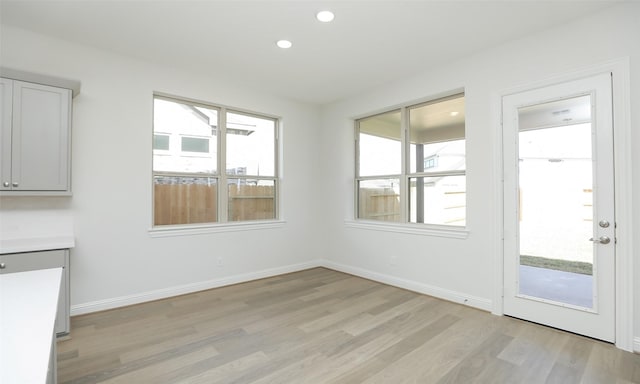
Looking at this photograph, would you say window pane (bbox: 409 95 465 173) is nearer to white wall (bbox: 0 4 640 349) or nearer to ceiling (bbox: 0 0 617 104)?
white wall (bbox: 0 4 640 349)

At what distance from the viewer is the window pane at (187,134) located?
12.5 ft

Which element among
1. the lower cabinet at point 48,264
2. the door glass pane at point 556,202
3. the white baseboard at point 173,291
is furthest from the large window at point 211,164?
the door glass pane at point 556,202

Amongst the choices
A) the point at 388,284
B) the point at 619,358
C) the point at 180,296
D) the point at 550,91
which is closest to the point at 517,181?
the point at 550,91

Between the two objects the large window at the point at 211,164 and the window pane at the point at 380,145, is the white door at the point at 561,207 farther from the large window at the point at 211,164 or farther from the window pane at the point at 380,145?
the large window at the point at 211,164

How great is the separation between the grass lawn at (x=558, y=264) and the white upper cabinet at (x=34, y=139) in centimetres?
444

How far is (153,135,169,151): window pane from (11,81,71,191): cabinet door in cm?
95

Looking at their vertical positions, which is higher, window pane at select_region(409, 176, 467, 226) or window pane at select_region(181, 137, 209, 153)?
window pane at select_region(181, 137, 209, 153)

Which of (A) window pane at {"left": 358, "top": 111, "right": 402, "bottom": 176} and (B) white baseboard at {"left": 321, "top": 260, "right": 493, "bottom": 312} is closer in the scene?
(B) white baseboard at {"left": 321, "top": 260, "right": 493, "bottom": 312}

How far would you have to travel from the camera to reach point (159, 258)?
3.70 m

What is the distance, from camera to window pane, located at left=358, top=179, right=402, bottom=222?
4.48m

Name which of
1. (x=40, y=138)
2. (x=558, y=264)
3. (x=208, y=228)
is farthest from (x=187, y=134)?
(x=558, y=264)

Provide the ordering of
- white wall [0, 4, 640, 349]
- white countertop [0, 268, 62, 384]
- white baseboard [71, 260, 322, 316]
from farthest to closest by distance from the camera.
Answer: white baseboard [71, 260, 322, 316] < white wall [0, 4, 640, 349] < white countertop [0, 268, 62, 384]

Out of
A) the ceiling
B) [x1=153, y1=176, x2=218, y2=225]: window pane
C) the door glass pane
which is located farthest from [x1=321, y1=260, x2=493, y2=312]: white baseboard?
the ceiling

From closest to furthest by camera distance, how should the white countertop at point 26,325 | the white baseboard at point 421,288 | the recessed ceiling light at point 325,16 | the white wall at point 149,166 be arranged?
the white countertop at point 26,325, the recessed ceiling light at point 325,16, the white wall at point 149,166, the white baseboard at point 421,288
